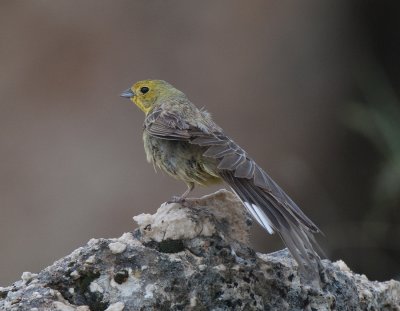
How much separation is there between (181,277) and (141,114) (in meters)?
5.69

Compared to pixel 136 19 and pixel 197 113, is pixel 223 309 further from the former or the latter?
pixel 136 19

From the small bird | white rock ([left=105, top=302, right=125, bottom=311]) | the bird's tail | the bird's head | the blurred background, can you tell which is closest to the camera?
white rock ([left=105, top=302, right=125, bottom=311])

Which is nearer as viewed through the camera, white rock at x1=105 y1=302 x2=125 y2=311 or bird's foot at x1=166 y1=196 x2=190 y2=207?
white rock at x1=105 y1=302 x2=125 y2=311

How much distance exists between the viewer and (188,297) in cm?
359

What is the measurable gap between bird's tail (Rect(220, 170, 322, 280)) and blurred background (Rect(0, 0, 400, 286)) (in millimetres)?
4785

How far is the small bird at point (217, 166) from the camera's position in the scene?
400cm

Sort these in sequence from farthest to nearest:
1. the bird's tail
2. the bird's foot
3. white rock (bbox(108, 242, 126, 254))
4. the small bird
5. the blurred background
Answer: the blurred background < the bird's foot < the small bird < the bird's tail < white rock (bbox(108, 242, 126, 254))

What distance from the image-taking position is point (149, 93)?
244 inches

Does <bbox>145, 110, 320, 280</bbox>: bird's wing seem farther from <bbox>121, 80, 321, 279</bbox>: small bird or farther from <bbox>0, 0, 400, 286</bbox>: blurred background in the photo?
<bbox>0, 0, 400, 286</bbox>: blurred background

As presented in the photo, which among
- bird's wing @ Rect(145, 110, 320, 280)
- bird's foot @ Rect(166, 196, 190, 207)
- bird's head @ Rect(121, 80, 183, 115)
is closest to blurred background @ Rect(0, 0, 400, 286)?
bird's head @ Rect(121, 80, 183, 115)

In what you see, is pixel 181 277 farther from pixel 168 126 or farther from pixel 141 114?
pixel 141 114

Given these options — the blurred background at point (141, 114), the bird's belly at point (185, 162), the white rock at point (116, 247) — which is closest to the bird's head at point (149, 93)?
the bird's belly at point (185, 162)

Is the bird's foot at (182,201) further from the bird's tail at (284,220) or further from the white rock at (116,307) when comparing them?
the white rock at (116,307)

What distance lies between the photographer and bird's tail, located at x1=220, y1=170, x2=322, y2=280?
3855 mm
